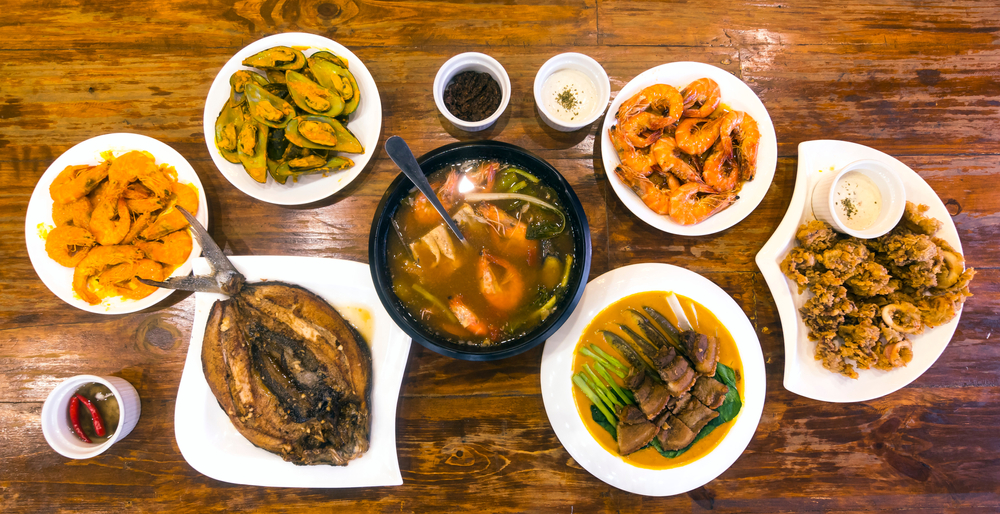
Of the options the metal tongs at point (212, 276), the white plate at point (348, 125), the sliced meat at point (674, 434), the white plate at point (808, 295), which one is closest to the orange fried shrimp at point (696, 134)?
the white plate at point (808, 295)

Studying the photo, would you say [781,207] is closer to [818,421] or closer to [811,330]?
[811,330]

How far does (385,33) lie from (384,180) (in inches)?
32.0

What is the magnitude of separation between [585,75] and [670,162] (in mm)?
625

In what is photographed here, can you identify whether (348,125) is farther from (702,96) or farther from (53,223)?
(702,96)

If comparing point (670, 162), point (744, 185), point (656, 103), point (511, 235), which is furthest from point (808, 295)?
point (511, 235)

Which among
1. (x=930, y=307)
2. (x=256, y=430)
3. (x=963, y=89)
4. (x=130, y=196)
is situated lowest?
(x=256, y=430)

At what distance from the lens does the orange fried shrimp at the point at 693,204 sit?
2.08 meters

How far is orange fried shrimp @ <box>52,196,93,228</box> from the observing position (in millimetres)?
2053

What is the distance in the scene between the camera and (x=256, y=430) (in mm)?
1987

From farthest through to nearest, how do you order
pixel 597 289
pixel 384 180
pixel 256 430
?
pixel 384 180, pixel 597 289, pixel 256 430

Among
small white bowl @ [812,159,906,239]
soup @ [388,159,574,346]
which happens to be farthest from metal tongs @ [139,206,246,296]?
small white bowl @ [812,159,906,239]

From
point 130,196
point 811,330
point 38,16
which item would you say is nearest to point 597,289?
point 811,330

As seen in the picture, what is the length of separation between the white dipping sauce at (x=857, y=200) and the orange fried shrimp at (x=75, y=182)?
3613 mm

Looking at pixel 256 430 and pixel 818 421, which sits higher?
pixel 818 421
